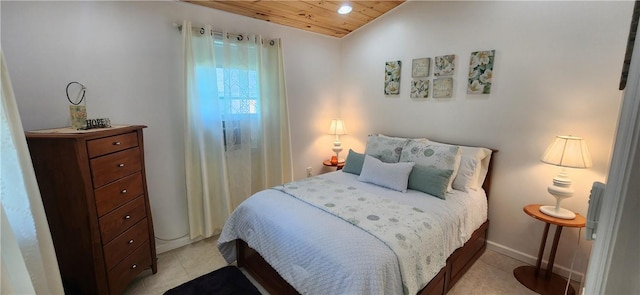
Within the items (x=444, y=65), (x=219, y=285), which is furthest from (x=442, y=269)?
(x=444, y=65)

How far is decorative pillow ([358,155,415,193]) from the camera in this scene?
7.30 feet

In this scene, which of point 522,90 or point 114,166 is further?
point 522,90

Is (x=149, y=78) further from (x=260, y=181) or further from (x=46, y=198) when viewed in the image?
(x=260, y=181)

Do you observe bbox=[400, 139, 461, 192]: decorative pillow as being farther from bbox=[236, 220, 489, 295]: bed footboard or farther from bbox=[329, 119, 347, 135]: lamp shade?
bbox=[329, 119, 347, 135]: lamp shade

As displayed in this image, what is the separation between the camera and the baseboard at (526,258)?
207 cm

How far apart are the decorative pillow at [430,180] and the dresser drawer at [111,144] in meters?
2.20

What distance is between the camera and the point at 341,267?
128 cm

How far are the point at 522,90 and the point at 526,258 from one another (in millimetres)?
1483

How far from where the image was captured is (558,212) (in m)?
1.93

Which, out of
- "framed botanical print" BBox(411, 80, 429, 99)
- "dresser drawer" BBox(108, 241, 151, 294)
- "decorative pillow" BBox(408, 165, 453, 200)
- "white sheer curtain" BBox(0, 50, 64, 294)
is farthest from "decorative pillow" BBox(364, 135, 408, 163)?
"white sheer curtain" BBox(0, 50, 64, 294)

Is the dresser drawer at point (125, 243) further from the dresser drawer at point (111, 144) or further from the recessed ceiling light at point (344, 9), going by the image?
the recessed ceiling light at point (344, 9)

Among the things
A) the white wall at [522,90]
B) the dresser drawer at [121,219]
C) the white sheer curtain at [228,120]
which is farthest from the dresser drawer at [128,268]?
the white wall at [522,90]

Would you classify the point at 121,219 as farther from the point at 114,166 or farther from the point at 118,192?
the point at 114,166

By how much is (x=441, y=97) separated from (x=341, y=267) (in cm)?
210
